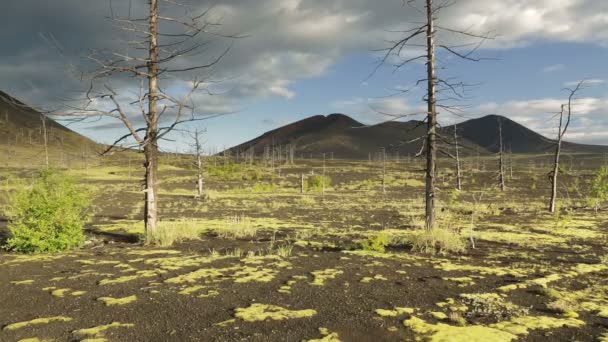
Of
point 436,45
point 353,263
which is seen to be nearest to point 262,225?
point 353,263

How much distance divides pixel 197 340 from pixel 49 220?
8.90 metres

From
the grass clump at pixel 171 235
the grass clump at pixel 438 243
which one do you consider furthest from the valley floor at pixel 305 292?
the grass clump at pixel 171 235

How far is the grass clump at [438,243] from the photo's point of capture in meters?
13.2

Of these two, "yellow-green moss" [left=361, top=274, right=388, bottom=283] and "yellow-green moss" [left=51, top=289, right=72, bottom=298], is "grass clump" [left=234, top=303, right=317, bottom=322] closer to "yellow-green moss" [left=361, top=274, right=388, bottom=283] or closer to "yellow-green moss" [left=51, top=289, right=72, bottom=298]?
"yellow-green moss" [left=361, top=274, right=388, bottom=283]

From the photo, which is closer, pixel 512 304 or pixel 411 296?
pixel 512 304

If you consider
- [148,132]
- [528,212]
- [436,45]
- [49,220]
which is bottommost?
[528,212]

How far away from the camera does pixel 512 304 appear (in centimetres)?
776

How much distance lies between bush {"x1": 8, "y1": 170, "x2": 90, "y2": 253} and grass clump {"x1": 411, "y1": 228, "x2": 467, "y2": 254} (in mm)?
10665

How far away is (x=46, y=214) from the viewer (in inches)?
490

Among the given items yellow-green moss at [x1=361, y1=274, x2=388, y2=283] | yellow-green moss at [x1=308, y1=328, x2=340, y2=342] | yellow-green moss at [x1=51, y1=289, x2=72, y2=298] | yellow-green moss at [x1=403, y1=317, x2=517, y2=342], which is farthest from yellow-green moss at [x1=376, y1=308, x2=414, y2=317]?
yellow-green moss at [x1=51, y1=289, x2=72, y2=298]

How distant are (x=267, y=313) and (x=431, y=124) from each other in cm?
1108

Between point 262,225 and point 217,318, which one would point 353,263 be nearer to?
point 217,318

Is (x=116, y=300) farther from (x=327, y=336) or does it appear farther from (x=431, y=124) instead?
(x=431, y=124)

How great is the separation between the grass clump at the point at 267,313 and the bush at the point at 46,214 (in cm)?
817
